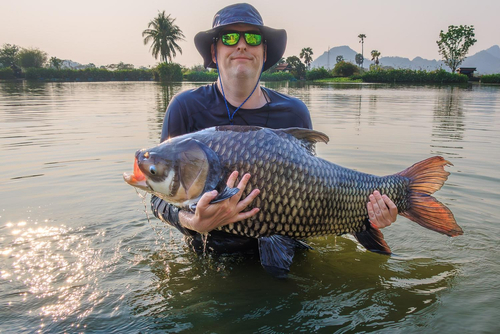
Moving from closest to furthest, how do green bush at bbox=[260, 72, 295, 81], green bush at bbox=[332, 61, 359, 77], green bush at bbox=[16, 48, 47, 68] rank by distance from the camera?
green bush at bbox=[332, 61, 359, 77] → green bush at bbox=[260, 72, 295, 81] → green bush at bbox=[16, 48, 47, 68]

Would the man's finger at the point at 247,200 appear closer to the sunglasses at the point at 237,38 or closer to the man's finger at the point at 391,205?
the man's finger at the point at 391,205

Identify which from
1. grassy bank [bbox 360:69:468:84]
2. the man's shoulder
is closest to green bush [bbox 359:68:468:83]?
grassy bank [bbox 360:69:468:84]

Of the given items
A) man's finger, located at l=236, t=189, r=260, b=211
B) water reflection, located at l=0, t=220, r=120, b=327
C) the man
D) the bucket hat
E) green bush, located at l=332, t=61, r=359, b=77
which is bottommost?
water reflection, located at l=0, t=220, r=120, b=327

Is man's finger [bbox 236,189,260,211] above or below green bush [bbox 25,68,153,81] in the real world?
below

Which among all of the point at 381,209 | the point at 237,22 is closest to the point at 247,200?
the point at 381,209

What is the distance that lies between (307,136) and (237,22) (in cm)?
124

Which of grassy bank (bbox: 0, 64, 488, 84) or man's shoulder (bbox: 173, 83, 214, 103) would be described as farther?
grassy bank (bbox: 0, 64, 488, 84)

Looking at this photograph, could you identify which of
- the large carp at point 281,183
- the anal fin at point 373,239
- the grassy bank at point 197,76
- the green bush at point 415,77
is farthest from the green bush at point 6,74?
the anal fin at point 373,239

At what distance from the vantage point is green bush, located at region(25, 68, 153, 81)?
240ft

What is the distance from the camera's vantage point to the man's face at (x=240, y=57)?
3.49 metres

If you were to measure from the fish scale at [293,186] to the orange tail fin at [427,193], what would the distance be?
2.9 inches

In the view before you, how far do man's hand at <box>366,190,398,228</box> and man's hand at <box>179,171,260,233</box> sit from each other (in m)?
0.98

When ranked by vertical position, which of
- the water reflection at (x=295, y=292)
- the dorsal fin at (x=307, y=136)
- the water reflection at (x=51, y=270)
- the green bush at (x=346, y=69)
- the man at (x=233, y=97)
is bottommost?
the water reflection at (x=295, y=292)

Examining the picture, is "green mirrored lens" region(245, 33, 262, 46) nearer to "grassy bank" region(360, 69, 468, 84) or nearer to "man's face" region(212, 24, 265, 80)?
"man's face" region(212, 24, 265, 80)
